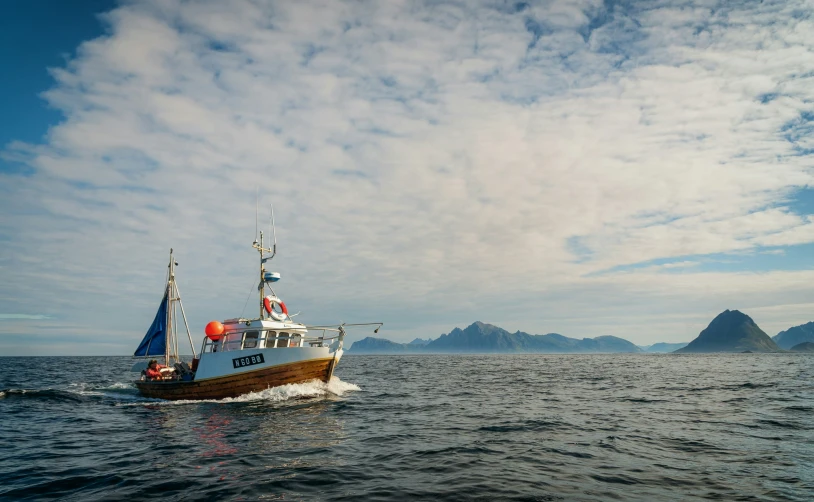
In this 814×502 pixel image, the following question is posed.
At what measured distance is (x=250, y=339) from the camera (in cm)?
2678

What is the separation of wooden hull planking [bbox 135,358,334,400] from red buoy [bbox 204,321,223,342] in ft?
8.23

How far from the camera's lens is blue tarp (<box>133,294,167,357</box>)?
104ft

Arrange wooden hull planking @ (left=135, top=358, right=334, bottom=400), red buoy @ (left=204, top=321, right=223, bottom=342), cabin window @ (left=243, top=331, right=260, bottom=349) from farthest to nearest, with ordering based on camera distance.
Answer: red buoy @ (left=204, top=321, right=223, bottom=342) < cabin window @ (left=243, top=331, right=260, bottom=349) < wooden hull planking @ (left=135, top=358, right=334, bottom=400)

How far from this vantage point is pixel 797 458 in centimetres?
1245

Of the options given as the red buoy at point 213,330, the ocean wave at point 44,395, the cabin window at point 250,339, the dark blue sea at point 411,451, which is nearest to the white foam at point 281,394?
the dark blue sea at point 411,451

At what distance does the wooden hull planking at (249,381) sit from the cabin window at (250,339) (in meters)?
1.65

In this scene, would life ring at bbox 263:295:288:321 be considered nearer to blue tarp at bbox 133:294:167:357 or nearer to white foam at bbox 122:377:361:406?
white foam at bbox 122:377:361:406

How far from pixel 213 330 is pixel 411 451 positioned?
18.0 meters

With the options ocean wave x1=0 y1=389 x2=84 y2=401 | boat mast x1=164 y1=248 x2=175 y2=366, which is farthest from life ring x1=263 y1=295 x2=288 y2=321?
ocean wave x1=0 y1=389 x2=84 y2=401

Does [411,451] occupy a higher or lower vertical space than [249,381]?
lower

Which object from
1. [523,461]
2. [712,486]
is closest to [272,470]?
[523,461]

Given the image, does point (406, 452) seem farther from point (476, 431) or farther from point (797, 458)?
point (797, 458)

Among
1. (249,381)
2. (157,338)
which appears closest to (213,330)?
(249,381)

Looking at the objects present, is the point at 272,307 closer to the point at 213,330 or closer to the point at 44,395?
Answer: the point at 213,330
